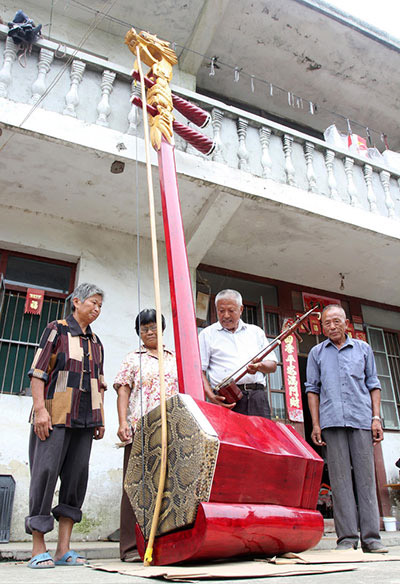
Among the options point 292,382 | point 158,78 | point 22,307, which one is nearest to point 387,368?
point 292,382

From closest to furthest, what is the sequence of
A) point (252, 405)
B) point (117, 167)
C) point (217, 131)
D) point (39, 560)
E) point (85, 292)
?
point (39, 560), point (85, 292), point (252, 405), point (117, 167), point (217, 131)

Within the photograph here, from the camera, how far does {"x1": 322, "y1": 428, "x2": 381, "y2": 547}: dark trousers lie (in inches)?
89.0

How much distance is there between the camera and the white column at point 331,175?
463 centimetres

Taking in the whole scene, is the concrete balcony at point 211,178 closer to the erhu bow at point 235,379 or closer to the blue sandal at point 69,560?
the erhu bow at point 235,379

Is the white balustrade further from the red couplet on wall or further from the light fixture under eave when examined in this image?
the red couplet on wall

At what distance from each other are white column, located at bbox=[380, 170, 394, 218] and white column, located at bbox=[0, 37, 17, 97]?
381 cm

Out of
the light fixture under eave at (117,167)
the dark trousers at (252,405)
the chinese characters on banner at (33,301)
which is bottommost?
the dark trousers at (252,405)

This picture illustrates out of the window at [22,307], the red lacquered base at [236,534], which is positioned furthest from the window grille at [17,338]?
the red lacquered base at [236,534]

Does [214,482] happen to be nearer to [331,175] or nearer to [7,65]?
Result: [7,65]

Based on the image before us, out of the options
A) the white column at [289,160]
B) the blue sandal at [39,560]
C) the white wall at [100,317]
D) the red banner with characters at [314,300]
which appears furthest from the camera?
the red banner with characters at [314,300]

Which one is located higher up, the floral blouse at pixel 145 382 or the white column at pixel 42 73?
the white column at pixel 42 73

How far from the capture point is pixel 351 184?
15.7ft

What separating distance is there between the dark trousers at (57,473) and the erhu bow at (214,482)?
1.60ft

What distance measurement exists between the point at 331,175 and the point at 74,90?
102 inches
